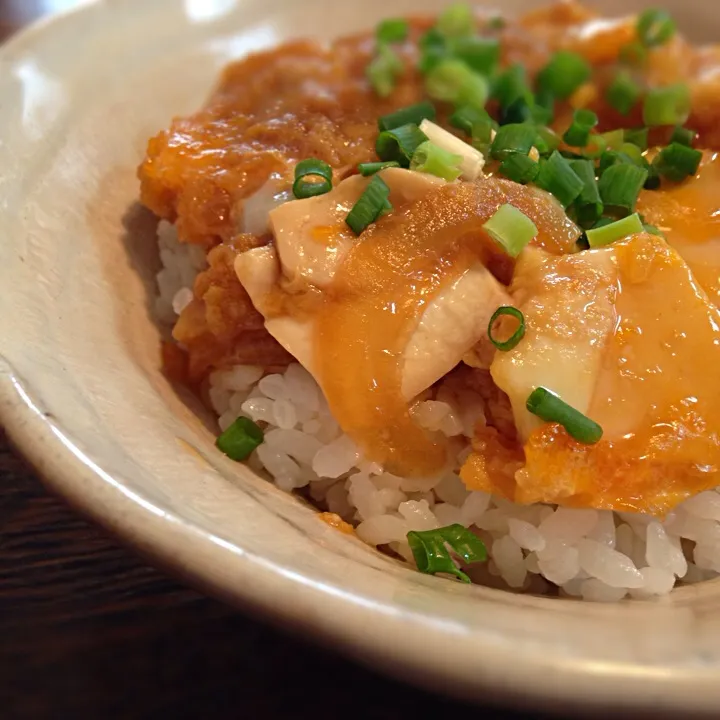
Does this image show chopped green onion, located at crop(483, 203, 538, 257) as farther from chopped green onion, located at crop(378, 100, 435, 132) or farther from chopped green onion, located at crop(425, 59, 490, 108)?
chopped green onion, located at crop(425, 59, 490, 108)

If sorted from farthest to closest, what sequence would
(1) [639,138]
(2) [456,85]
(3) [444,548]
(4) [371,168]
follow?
(2) [456,85] → (1) [639,138] → (4) [371,168] → (3) [444,548]

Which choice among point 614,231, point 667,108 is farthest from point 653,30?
point 614,231

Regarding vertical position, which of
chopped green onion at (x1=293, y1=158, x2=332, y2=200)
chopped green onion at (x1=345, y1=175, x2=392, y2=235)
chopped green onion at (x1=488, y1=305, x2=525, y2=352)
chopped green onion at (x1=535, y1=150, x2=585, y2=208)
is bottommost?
chopped green onion at (x1=488, y1=305, x2=525, y2=352)

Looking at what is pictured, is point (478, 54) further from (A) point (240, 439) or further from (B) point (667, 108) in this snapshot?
(A) point (240, 439)

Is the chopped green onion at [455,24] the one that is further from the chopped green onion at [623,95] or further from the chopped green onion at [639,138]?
the chopped green onion at [639,138]

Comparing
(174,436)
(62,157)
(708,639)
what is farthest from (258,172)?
(708,639)

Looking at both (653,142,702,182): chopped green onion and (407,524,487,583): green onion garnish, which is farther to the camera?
(653,142,702,182): chopped green onion

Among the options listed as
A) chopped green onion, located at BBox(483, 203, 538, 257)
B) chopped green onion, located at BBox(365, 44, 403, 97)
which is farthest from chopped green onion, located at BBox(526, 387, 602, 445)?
chopped green onion, located at BBox(365, 44, 403, 97)
